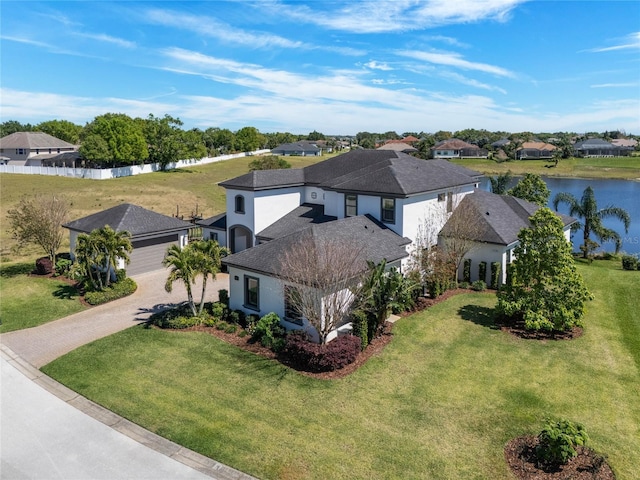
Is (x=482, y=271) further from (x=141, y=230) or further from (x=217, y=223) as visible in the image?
(x=141, y=230)

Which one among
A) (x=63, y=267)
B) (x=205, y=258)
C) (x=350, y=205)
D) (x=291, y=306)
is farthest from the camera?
(x=63, y=267)

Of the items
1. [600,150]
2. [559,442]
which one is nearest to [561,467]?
[559,442]

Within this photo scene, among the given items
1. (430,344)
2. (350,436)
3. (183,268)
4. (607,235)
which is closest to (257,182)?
(183,268)

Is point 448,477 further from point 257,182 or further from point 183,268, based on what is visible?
point 257,182

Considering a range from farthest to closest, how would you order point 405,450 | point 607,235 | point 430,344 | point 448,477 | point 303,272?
point 607,235
point 430,344
point 303,272
point 405,450
point 448,477

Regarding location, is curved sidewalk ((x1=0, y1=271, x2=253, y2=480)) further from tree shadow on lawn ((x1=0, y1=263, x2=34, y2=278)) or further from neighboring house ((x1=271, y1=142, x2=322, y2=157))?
neighboring house ((x1=271, y1=142, x2=322, y2=157))

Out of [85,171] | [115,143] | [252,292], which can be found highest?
[115,143]

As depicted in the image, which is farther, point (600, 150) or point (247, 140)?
point (600, 150)
